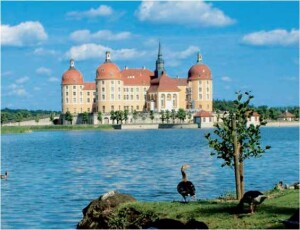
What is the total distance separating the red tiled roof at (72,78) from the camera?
4877 inches

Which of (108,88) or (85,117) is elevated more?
(108,88)

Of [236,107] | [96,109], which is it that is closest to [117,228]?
[236,107]

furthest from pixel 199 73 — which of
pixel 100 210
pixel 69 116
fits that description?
pixel 100 210

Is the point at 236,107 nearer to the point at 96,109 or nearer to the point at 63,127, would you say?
the point at 63,127

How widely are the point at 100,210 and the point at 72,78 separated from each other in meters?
110

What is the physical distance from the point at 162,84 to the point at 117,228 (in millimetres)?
106564

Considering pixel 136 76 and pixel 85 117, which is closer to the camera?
pixel 85 117

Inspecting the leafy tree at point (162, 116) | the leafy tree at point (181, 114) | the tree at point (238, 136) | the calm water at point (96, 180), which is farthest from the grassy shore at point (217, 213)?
the leafy tree at point (162, 116)

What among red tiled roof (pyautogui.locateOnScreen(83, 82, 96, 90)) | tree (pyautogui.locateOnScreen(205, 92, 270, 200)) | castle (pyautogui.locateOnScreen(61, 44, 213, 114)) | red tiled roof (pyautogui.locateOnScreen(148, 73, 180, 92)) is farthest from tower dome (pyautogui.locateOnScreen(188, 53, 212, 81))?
tree (pyautogui.locateOnScreen(205, 92, 270, 200))

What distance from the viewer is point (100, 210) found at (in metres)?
15.8

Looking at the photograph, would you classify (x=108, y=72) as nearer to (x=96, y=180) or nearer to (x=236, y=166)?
(x=96, y=180)

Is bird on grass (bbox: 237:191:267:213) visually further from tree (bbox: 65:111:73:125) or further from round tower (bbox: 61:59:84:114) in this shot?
round tower (bbox: 61:59:84:114)

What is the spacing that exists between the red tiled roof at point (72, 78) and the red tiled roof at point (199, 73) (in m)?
20.0

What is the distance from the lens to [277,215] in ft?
42.6
